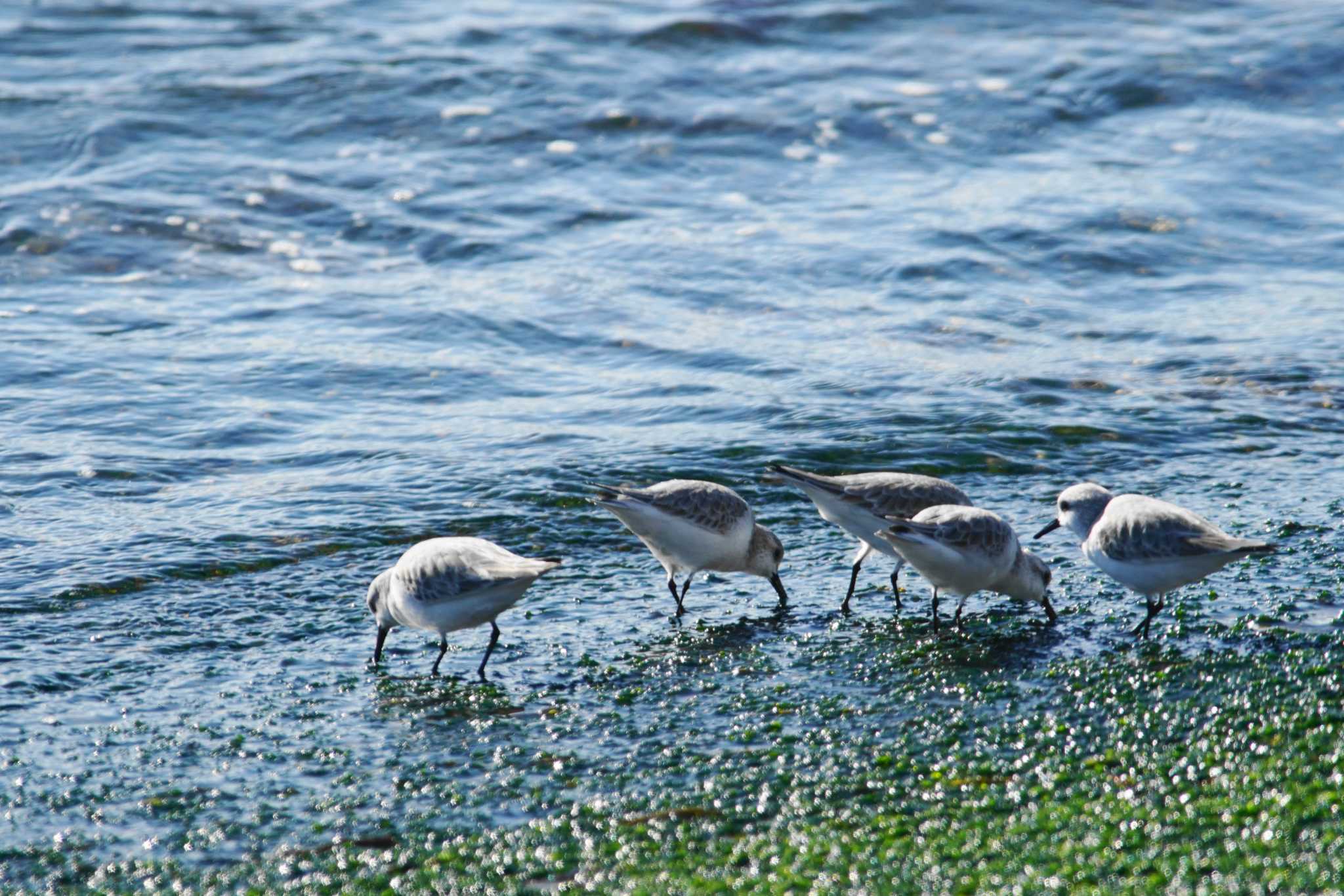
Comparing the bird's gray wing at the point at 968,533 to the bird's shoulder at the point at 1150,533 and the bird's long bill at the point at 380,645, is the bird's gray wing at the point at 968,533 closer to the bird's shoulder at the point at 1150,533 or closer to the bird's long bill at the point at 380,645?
the bird's shoulder at the point at 1150,533

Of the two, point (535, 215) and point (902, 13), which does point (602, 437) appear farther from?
point (902, 13)

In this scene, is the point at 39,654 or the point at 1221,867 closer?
the point at 1221,867

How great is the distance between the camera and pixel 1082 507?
283 inches

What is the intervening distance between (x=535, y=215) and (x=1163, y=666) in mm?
10221

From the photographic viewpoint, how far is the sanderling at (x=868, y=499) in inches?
278

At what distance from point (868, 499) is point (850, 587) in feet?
1.52

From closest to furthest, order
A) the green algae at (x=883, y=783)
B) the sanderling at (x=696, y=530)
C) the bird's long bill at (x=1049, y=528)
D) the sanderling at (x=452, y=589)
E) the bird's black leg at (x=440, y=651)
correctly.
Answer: the green algae at (x=883, y=783)
the sanderling at (x=452, y=589)
the bird's black leg at (x=440, y=651)
the sanderling at (x=696, y=530)
the bird's long bill at (x=1049, y=528)

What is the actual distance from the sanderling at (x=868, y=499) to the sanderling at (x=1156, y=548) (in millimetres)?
860

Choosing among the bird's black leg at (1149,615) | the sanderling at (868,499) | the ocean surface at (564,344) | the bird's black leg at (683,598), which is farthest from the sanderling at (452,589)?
the bird's black leg at (1149,615)

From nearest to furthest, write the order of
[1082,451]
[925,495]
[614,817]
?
1. [614,817]
2. [925,495]
3. [1082,451]

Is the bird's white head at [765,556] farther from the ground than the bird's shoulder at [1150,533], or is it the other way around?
the bird's shoulder at [1150,533]

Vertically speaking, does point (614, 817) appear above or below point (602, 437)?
above

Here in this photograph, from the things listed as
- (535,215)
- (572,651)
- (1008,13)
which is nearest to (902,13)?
(1008,13)

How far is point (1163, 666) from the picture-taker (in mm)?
5957
